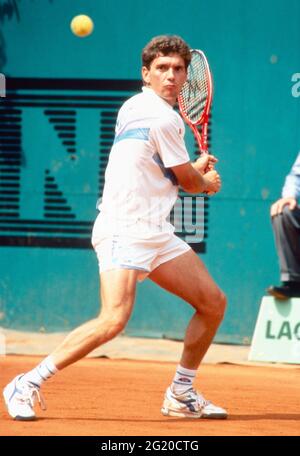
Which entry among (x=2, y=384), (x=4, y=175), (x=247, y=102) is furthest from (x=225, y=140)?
(x=2, y=384)

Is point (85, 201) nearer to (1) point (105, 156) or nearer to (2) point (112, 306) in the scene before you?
(1) point (105, 156)

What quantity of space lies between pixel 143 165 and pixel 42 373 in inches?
43.0

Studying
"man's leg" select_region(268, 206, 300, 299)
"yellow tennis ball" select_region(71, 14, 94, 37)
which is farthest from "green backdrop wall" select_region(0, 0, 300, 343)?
"man's leg" select_region(268, 206, 300, 299)

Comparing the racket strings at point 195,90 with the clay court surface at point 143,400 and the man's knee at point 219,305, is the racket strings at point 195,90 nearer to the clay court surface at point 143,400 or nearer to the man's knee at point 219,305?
the man's knee at point 219,305

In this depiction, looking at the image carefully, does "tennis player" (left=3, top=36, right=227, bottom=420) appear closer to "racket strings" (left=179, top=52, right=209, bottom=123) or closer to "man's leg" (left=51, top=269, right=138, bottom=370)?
"man's leg" (left=51, top=269, right=138, bottom=370)

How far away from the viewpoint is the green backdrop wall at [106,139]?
9.66m

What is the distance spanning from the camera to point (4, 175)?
10.1m

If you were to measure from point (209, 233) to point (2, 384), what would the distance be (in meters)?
3.07

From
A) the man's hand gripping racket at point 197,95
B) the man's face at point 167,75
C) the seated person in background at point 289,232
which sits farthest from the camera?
the seated person in background at point 289,232

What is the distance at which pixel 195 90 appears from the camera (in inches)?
253

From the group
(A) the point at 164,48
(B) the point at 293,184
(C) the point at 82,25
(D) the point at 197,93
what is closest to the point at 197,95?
(D) the point at 197,93

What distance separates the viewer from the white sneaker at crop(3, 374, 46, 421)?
5.59 m

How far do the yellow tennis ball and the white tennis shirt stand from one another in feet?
13.9

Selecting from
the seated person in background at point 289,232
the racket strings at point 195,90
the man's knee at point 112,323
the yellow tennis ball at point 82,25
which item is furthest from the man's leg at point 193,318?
the yellow tennis ball at point 82,25
